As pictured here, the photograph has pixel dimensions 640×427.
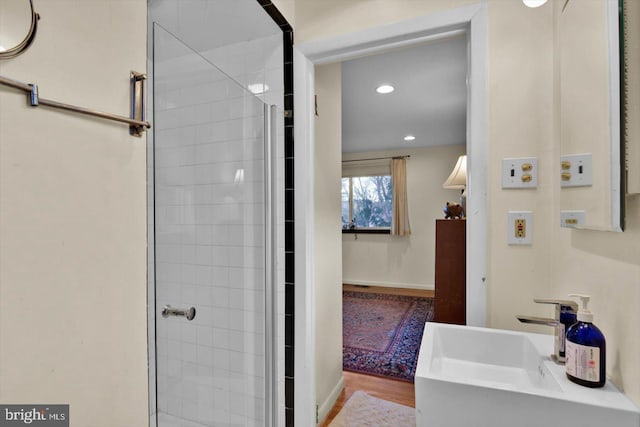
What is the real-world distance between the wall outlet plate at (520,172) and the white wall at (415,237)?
4.16 meters

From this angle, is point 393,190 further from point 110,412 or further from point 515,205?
point 110,412

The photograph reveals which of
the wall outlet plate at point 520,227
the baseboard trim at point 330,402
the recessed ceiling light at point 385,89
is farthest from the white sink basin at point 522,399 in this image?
the recessed ceiling light at point 385,89

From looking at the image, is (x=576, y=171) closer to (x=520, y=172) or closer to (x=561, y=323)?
(x=520, y=172)

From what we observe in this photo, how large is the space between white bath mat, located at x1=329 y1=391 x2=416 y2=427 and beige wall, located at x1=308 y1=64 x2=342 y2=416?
145 mm

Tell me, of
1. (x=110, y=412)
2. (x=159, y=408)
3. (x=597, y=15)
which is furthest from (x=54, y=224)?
(x=597, y=15)

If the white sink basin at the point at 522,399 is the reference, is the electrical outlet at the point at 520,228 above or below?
above

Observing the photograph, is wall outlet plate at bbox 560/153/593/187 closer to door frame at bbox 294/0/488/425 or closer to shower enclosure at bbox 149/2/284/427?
door frame at bbox 294/0/488/425

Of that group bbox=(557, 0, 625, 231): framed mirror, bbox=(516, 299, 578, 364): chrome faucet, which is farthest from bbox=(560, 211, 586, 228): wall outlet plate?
bbox=(516, 299, 578, 364): chrome faucet

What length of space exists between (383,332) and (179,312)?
8.81 ft

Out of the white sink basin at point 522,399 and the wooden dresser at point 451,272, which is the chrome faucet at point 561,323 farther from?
the wooden dresser at point 451,272

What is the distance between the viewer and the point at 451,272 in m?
1.98

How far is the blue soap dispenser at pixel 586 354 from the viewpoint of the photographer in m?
0.78

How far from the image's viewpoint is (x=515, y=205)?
4.02 ft

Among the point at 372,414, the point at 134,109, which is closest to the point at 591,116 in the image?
the point at 134,109
